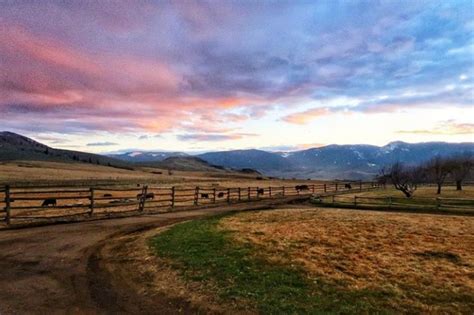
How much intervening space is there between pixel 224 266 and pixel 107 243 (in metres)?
6.28

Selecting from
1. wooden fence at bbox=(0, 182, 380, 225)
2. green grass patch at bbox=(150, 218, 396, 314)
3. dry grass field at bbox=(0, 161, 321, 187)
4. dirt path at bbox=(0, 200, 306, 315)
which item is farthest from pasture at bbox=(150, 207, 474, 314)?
dry grass field at bbox=(0, 161, 321, 187)

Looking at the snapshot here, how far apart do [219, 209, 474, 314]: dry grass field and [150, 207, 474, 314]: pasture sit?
0.03 m

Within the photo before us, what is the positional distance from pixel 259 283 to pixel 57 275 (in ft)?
19.5

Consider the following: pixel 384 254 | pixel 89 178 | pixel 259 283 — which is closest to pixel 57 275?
pixel 259 283

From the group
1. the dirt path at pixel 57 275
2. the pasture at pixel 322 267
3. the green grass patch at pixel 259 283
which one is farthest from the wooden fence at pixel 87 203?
the green grass patch at pixel 259 283

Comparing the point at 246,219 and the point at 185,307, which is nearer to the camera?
the point at 185,307

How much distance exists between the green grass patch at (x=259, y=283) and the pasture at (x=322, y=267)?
0.08 feet

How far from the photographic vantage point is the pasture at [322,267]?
8555mm

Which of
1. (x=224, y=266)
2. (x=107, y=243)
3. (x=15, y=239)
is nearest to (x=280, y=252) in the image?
(x=224, y=266)

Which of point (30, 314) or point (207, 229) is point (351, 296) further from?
point (207, 229)

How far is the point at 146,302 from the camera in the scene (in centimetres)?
852

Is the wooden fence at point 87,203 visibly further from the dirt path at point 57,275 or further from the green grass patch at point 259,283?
the green grass patch at point 259,283

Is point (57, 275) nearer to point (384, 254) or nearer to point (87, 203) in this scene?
point (384, 254)

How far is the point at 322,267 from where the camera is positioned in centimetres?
1108
